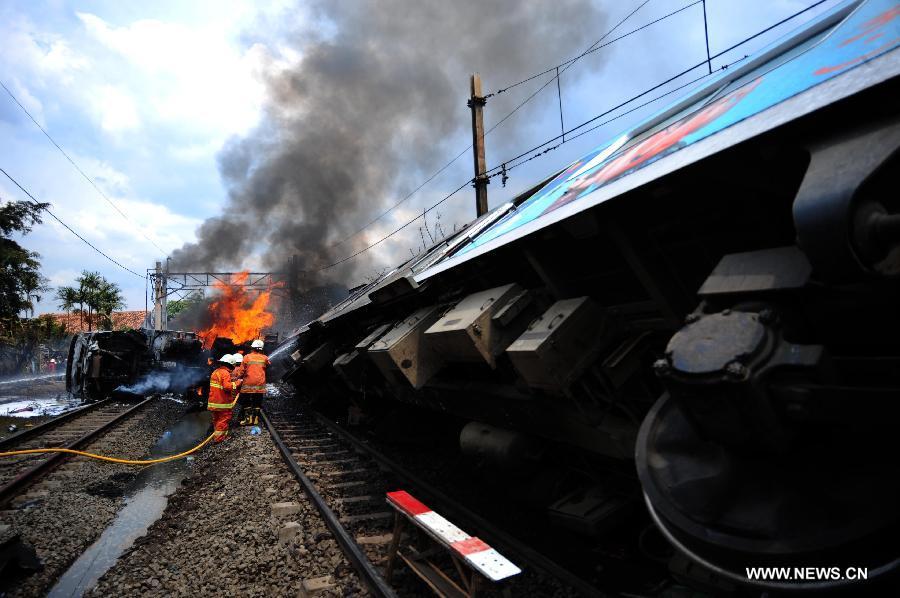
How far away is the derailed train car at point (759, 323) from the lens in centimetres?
158

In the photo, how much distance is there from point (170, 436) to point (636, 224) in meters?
11.6

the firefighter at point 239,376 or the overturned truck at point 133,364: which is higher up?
the overturned truck at point 133,364

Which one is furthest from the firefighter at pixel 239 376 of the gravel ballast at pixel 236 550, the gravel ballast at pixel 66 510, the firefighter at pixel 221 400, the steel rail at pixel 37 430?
the gravel ballast at pixel 236 550

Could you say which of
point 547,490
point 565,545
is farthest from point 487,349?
point 565,545

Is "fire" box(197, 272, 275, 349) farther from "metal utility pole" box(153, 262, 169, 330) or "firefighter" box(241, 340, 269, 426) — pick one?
"firefighter" box(241, 340, 269, 426)

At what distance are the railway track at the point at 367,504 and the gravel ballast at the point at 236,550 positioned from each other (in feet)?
0.49

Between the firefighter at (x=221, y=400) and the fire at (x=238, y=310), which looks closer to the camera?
the firefighter at (x=221, y=400)

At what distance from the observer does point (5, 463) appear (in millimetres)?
8133

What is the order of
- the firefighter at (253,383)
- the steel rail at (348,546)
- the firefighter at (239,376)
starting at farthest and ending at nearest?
1. the firefighter at (253,383)
2. the firefighter at (239,376)
3. the steel rail at (348,546)

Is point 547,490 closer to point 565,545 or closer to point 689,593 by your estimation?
point 565,545

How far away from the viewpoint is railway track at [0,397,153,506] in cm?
691

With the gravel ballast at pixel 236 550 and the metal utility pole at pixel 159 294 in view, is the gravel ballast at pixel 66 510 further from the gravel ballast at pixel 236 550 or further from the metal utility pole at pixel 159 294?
the metal utility pole at pixel 159 294

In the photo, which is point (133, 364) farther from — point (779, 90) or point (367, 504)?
point (779, 90)

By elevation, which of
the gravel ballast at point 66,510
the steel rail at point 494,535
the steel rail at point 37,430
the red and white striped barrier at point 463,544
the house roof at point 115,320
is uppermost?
the house roof at point 115,320
